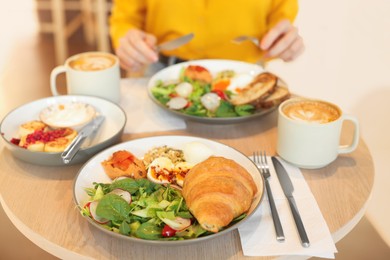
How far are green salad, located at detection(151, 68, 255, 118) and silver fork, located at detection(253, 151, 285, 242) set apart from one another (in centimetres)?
18

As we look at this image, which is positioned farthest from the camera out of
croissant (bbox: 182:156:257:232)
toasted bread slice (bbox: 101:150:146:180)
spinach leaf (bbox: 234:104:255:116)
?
spinach leaf (bbox: 234:104:255:116)

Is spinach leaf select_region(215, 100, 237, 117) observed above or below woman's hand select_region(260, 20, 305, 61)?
below

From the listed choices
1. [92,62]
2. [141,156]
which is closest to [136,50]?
[92,62]

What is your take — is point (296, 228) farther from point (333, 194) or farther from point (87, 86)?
point (87, 86)

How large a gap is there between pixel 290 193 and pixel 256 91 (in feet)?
1.28

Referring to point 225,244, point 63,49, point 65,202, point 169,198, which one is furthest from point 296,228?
point 63,49

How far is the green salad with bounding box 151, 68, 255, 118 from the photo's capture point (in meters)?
1.24

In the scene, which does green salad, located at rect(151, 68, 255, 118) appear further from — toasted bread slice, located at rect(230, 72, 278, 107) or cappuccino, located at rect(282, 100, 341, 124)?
cappuccino, located at rect(282, 100, 341, 124)

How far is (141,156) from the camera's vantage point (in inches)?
41.9

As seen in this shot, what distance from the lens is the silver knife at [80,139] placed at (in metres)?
1.01

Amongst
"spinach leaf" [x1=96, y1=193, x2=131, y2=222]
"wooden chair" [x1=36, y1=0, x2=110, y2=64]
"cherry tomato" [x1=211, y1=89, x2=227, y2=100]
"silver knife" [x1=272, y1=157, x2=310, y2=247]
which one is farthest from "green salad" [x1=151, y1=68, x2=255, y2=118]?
"wooden chair" [x1=36, y1=0, x2=110, y2=64]

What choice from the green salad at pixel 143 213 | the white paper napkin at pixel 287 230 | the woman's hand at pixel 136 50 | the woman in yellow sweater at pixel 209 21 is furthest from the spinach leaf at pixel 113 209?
the woman in yellow sweater at pixel 209 21

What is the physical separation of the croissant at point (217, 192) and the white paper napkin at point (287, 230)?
48 millimetres

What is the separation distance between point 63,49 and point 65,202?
3.08m
